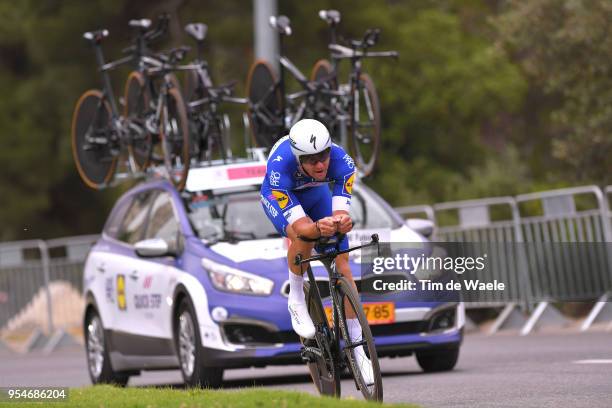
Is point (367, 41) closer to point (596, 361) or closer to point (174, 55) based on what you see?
point (174, 55)

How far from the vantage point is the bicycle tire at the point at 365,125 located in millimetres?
16266

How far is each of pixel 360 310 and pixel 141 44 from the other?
7944mm

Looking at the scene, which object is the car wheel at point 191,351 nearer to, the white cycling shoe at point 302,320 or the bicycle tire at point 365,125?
the white cycling shoe at point 302,320

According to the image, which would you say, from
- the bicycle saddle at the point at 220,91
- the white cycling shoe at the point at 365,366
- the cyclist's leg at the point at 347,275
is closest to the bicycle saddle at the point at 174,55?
the bicycle saddle at the point at 220,91

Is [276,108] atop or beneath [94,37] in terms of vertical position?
beneath

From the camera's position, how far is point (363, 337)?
992 cm

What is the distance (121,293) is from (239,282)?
2.08m

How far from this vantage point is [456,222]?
25.1 metres

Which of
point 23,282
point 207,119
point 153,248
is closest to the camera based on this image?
point 153,248

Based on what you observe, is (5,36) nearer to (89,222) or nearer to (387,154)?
(89,222)

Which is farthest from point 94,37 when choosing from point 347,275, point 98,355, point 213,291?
point 347,275

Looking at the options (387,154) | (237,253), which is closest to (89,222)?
(387,154)

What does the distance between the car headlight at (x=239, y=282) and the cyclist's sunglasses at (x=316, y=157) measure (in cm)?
343

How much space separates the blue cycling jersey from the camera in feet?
33.7
